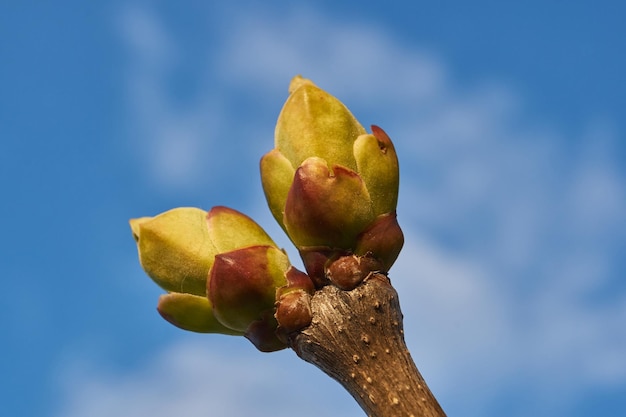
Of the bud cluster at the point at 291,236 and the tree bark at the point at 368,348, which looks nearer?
the tree bark at the point at 368,348

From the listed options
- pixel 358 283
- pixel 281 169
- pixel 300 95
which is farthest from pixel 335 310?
pixel 300 95

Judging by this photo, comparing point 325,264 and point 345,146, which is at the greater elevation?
point 345,146

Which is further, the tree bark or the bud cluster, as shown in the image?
the bud cluster

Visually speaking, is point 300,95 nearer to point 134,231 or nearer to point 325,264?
point 325,264

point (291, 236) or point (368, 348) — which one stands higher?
point (291, 236)

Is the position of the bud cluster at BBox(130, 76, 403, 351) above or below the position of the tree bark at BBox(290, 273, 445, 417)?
above

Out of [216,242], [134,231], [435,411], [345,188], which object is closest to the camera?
[435,411]

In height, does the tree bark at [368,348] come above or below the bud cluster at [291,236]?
below

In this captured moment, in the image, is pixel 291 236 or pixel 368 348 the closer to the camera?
pixel 368 348
